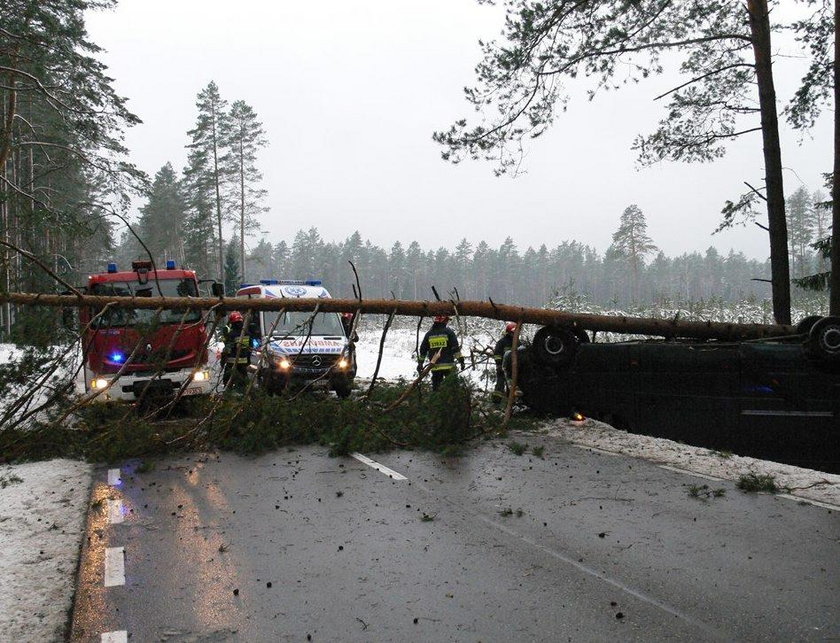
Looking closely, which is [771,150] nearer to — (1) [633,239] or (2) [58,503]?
(2) [58,503]

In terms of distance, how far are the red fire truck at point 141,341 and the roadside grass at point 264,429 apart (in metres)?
0.79

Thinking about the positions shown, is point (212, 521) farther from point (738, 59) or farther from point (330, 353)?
point (738, 59)

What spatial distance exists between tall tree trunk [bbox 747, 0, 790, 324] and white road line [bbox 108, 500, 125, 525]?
11.4 metres

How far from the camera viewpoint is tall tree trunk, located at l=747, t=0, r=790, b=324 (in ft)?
37.7

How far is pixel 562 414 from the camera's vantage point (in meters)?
9.29

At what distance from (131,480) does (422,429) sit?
387 cm

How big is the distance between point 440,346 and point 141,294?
5340 mm

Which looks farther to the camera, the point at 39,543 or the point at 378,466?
the point at 378,466

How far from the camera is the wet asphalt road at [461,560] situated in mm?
3621

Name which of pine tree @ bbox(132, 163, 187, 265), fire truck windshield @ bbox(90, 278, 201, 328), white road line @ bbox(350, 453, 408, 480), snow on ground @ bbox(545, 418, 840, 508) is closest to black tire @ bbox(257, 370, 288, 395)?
fire truck windshield @ bbox(90, 278, 201, 328)

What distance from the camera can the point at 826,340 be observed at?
7.32m

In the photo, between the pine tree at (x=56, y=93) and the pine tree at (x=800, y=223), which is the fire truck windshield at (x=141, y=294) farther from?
the pine tree at (x=800, y=223)

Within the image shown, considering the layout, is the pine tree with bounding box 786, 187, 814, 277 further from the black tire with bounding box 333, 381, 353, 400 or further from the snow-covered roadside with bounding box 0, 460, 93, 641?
the snow-covered roadside with bounding box 0, 460, 93, 641

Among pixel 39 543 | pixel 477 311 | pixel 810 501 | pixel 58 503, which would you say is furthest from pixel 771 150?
pixel 39 543
